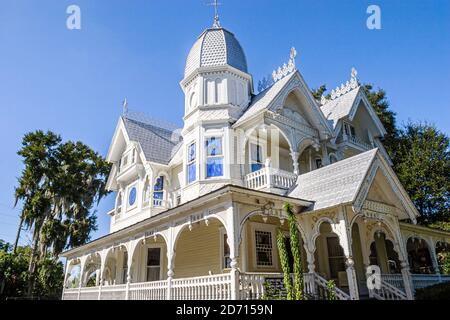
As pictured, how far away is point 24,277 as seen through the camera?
2616cm

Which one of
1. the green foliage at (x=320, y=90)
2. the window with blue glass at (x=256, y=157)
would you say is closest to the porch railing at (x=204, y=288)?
the window with blue glass at (x=256, y=157)

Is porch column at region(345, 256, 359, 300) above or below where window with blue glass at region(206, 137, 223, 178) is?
below

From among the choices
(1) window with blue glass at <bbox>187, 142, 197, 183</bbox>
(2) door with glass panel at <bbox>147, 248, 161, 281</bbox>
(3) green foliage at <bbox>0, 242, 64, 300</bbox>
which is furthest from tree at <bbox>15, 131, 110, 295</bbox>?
(1) window with blue glass at <bbox>187, 142, 197, 183</bbox>

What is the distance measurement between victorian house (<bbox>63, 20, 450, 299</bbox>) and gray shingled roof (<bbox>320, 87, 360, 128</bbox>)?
99 millimetres

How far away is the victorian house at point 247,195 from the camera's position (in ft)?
34.5

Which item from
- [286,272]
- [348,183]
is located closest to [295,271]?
[286,272]

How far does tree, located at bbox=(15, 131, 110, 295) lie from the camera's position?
Result: 28562 millimetres

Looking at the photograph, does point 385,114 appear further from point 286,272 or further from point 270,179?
point 286,272

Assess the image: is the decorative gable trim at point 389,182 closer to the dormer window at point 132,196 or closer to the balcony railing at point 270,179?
the balcony railing at point 270,179

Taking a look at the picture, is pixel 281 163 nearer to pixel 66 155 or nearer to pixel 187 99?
pixel 187 99

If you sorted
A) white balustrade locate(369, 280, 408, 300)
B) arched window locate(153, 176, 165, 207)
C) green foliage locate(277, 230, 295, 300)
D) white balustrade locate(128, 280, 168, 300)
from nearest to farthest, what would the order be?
green foliage locate(277, 230, 295, 300) < white balustrade locate(369, 280, 408, 300) < white balustrade locate(128, 280, 168, 300) < arched window locate(153, 176, 165, 207)

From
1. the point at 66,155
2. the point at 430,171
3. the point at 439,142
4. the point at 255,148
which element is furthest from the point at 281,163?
the point at 66,155

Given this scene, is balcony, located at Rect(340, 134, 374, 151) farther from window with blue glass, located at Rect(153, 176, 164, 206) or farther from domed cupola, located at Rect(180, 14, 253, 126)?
window with blue glass, located at Rect(153, 176, 164, 206)

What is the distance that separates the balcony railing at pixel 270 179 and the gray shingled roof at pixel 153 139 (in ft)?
22.2
